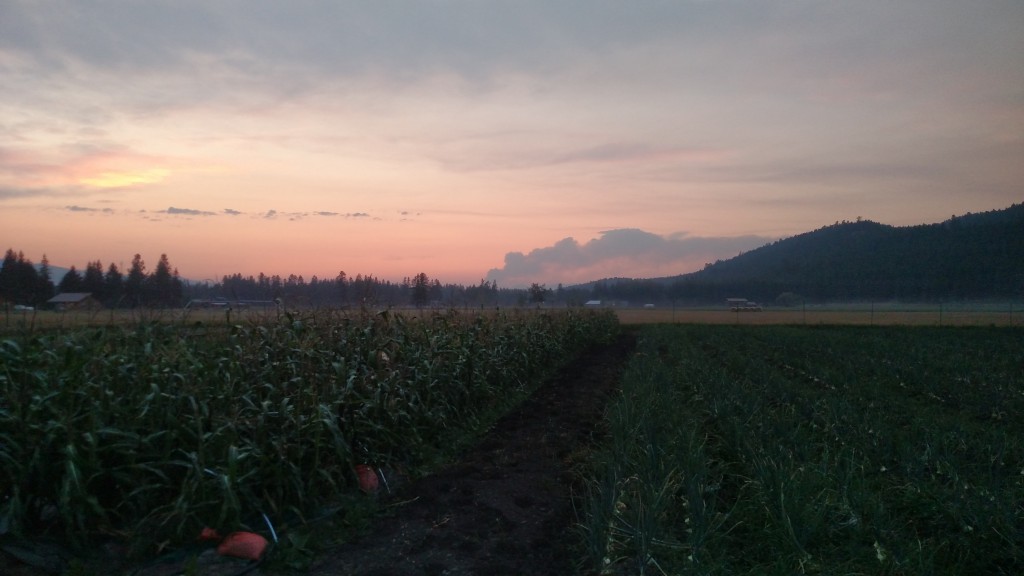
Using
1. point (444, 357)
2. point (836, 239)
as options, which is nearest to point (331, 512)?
point (444, 357)

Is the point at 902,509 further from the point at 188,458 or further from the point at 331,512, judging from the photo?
the point at 188,458

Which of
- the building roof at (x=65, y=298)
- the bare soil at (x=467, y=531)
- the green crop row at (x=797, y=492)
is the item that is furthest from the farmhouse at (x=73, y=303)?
the green crop row at (x=797, y=492)

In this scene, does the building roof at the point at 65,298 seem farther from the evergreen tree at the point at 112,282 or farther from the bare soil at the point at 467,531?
the bare soil at the point at 467,531

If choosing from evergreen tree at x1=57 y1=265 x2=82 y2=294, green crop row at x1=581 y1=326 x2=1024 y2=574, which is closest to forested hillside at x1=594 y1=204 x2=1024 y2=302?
green crop row at x1=581 y1=326 x2=1024 y2=574

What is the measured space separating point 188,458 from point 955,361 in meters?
19.4

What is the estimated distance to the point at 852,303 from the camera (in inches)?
2972

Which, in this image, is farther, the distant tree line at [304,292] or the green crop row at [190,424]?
the distant tree line at [304,292]

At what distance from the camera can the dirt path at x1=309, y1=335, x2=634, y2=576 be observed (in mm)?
4598

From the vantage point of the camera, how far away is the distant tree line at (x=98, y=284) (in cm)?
698

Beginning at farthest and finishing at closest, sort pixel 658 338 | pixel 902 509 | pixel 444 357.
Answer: pixel 658 338
pixel 444 357
pixel 902 509

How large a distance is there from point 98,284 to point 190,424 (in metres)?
4.96

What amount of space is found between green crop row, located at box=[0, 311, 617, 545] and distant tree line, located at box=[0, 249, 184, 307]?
999mm

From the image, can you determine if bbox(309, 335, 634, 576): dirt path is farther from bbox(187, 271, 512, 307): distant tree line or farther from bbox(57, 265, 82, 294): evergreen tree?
bbox(57, 265, 82, 294): evergreen tree

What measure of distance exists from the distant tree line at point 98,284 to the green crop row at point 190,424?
999 millimetres
